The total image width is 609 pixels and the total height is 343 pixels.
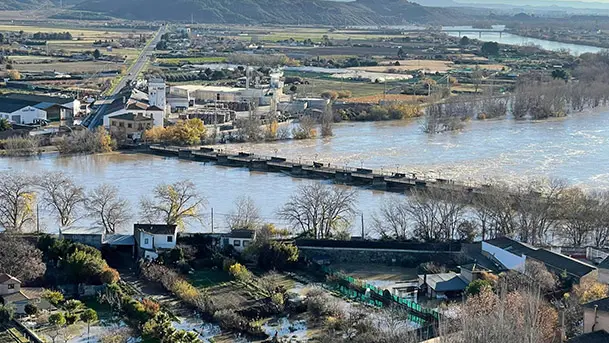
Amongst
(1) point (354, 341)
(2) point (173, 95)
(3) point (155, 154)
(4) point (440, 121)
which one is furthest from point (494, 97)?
(1) point (354, 341)

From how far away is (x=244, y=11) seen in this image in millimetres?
38156

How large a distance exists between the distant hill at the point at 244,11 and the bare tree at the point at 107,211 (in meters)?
30.6

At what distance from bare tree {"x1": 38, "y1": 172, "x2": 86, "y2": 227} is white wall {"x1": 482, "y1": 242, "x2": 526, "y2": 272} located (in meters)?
2.68

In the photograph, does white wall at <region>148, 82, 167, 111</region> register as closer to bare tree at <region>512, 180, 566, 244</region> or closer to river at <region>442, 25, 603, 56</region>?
bare tree at <region>512, 180, 566, 244</region>

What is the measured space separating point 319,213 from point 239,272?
1152mm

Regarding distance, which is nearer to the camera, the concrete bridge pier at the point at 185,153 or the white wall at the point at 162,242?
the white wall at the point at 162,242

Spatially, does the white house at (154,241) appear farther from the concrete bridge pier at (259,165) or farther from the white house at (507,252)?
the concrete bridge pier at (259,165)

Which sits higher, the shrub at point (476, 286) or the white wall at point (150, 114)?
the white wall at point (150, 114)

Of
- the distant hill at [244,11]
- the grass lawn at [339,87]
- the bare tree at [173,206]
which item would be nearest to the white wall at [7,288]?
the bare tree at [173,206]

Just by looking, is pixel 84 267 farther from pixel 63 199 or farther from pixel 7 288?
pixel 63 199

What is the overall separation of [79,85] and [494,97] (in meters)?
6.26

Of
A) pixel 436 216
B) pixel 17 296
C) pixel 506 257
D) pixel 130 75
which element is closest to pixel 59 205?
pixel 17 296

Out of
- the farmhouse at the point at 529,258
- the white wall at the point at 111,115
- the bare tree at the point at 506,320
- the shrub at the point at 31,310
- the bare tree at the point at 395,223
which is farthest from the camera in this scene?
the white wall at the point at 111,115

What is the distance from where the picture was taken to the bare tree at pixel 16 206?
247 inches
